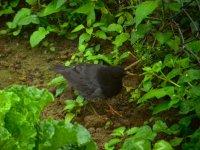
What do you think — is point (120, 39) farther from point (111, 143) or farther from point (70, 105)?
point (111, 143)

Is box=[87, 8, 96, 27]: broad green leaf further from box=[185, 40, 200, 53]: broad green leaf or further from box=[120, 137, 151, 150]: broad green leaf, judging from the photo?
box=[120, 137, 151, 150]: broad green leaf

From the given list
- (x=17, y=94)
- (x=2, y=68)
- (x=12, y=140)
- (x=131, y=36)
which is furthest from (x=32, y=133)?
(x=2, y=68)

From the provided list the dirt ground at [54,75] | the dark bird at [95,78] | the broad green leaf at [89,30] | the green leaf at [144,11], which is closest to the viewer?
the green leaf at [144,11]

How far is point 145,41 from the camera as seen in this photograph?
17.2 ft

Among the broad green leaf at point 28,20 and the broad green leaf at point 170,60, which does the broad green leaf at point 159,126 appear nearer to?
the broad green leaf at point 170,60

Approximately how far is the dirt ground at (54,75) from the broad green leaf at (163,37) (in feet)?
1.98

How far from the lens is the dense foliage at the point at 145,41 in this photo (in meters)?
3.99

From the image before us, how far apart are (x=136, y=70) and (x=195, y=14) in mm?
769

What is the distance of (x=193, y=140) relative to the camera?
3.93 meters

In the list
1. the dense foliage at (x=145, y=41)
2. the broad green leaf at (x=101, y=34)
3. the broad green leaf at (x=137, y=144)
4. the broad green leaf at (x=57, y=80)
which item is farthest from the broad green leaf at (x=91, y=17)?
the broad green leaf at (x=137, y=144)

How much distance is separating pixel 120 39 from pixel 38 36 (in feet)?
3.02

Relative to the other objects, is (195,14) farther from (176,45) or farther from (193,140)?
(193,140)

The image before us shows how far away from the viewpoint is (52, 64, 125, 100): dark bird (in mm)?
4914

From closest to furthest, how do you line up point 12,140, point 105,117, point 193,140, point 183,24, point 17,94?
point 12,140
point 17,94
point 193,140
point 105,117
point 183,24
